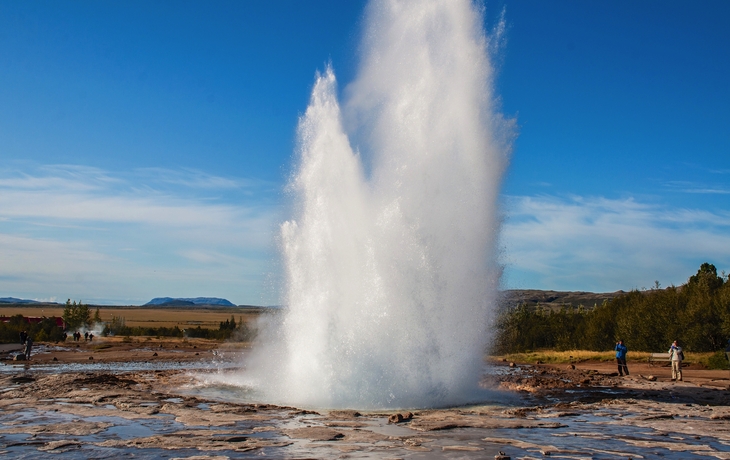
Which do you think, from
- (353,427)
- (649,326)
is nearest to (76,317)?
(649,326)

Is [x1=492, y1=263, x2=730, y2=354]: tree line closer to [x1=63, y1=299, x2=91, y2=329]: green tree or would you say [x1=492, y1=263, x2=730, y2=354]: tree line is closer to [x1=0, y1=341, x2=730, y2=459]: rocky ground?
[x1=0, y1=341, x2=730, y2=459]: rocky ground

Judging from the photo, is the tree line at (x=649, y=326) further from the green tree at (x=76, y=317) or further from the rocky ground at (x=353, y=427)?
the green tree at (x=76, y=317)

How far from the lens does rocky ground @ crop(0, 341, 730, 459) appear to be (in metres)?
10.1

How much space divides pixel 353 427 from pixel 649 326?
39.4m

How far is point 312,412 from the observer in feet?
48.1

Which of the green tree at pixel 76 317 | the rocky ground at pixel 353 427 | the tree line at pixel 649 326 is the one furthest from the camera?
the green tree at pixel 76 317

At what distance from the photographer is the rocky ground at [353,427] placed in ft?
33.2

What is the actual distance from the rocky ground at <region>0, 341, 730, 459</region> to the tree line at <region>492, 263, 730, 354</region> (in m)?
12.2

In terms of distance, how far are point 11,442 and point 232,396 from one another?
8.09 metres

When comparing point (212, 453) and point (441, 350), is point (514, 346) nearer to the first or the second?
point (441, 350)

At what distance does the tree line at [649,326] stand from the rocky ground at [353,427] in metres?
12.2

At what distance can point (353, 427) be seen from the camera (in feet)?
40.9

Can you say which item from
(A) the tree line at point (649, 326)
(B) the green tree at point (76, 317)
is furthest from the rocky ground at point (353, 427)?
(B) the green tree at point (76, 317)

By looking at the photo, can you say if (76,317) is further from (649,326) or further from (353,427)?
(353,427)
